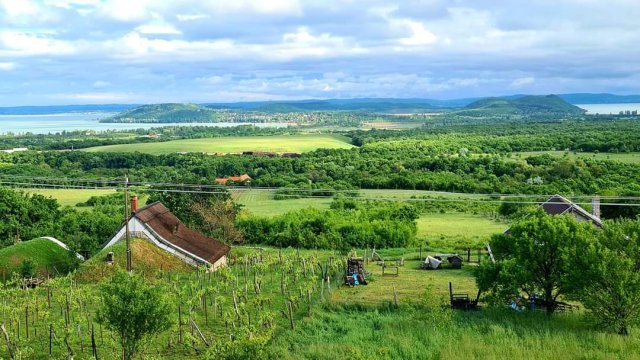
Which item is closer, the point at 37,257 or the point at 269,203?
the point at 37,257

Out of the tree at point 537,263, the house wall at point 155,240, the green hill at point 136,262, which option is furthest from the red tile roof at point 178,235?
the tree at point 537,263

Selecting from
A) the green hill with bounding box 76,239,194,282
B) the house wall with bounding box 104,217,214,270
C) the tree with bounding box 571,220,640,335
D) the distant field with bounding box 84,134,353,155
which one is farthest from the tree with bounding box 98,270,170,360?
the distant field with bounding box 84,134,353,155

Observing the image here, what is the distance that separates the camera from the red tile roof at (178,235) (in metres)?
33.2

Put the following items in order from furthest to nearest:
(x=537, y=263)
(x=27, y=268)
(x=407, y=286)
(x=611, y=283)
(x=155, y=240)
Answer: (x=155, y=240), (x=27, y=268), (x=407, y=286), (x=537, y=263), (x=611, y=283)

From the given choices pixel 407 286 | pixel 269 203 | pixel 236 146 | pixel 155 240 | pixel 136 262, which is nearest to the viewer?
pixel 407 286

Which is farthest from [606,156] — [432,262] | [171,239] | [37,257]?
[37,257]

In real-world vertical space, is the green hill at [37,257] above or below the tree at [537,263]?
below

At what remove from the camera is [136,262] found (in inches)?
1227

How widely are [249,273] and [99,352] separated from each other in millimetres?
13131

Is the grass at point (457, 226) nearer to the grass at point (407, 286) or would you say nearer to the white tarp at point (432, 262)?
the white tarp at point (432, 262)

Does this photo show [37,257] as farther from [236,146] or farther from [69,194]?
[236,146]

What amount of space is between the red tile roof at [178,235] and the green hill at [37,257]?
4.67 meters

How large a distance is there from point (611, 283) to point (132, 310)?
14.9 m

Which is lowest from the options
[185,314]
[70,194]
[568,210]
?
[70,194]
